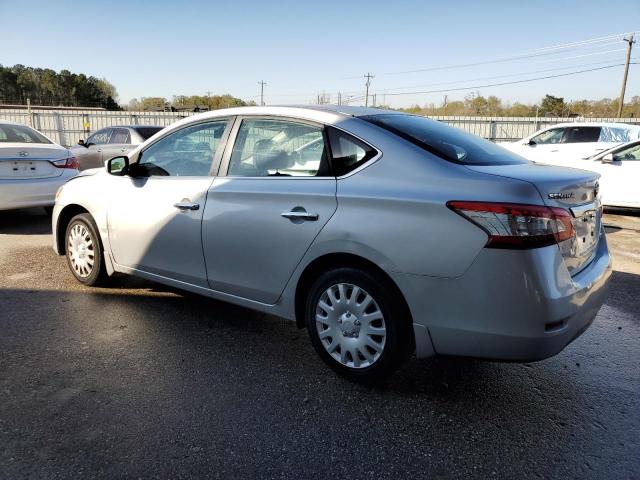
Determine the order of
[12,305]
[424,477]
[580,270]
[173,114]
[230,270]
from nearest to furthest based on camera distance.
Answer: [424,477] → [580,270] → [230,270] → [12,305] → [173,114]

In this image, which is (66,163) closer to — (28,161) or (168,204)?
(28,161)

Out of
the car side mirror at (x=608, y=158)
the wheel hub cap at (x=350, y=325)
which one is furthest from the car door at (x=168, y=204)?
the car side mirror at (x=608, y=158)

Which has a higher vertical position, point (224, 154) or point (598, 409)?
point (224, 154)

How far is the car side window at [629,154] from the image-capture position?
9.24 metres

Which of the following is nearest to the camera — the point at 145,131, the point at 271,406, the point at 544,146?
the point at 271,406

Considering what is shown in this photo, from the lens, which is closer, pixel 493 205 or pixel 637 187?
pixel 493 205

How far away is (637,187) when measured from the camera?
29.9ft

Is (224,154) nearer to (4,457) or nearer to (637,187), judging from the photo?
(4,457)

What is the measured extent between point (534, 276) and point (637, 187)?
8.21 m

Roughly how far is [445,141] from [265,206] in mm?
1201

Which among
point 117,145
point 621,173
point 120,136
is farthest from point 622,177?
point 120,136

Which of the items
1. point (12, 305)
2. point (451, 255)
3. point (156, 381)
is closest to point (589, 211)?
point (451, 255)

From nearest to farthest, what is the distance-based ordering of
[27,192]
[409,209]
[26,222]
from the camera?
[409,209]
[27,192]
[26,222]

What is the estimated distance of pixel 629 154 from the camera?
9.31m
